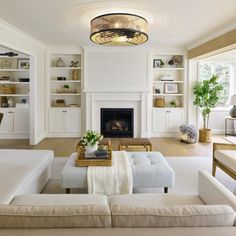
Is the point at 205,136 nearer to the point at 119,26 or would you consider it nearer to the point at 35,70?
the point at 119,26

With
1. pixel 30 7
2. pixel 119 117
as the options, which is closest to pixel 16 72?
pixel 119 117

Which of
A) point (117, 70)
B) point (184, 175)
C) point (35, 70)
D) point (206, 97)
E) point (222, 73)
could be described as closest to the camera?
point (184, 175)

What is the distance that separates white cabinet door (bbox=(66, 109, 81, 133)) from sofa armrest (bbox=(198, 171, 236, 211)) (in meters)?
5.30

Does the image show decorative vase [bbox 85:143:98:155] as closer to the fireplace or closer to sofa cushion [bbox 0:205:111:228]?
sofa cushion [bbox 0:205:111:228]

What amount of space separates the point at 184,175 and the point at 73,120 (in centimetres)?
399

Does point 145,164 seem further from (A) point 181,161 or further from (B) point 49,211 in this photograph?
(B) point 49,211

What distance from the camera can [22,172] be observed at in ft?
9.62

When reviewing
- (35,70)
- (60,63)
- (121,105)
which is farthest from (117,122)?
(35,70)

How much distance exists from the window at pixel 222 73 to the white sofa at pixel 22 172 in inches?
223

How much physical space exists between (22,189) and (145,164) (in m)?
1.55

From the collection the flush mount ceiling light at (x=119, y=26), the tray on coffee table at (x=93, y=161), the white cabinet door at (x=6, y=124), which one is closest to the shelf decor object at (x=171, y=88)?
the flush mount ceiling light at (x=119, y=26)

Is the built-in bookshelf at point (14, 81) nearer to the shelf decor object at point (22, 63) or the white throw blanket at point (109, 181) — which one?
the shelf decor object at point (22, 63)

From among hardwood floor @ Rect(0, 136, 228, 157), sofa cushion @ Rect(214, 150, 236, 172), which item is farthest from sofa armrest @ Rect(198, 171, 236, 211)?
hardwood floor @ Rect(0, 136, 228, 157)

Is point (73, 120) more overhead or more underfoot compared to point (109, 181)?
more overhead
